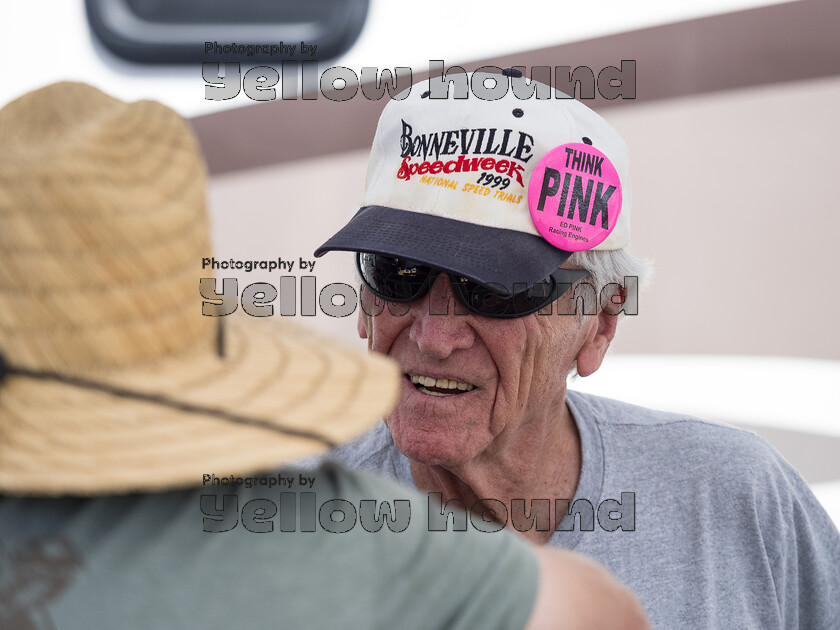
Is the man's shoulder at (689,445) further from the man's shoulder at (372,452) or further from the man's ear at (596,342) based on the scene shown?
the man's shoulder at (372,452)

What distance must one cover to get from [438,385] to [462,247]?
0.32 meters

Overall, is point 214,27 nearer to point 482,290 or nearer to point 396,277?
point 396,277

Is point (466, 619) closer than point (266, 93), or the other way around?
point (466, 619)

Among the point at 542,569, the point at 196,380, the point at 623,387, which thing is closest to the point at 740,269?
the point at 623,387

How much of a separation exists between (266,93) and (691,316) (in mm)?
1790

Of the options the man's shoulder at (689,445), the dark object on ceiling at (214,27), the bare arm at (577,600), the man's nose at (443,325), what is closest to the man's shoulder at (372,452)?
the man's nose at (443,325)

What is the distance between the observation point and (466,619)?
0.72 m

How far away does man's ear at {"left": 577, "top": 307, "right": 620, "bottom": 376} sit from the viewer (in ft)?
5.87

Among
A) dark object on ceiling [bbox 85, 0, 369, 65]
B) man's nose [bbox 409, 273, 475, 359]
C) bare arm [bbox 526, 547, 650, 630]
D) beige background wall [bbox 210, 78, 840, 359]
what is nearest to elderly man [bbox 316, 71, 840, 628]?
man's nose [bbox 409, 273, 475, 359]

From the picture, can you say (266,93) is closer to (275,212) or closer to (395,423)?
(275,212)

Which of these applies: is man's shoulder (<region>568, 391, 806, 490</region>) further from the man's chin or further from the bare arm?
the bare arm

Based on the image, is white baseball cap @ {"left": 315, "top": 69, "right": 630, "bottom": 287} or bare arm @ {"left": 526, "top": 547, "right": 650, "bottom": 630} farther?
white baseball cap @ {"left": 315, "top": 69, "right": 630, "bottom": 287}

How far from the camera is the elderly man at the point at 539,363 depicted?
1612mm

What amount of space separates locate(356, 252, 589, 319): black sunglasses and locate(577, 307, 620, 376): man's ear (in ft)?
0.55
